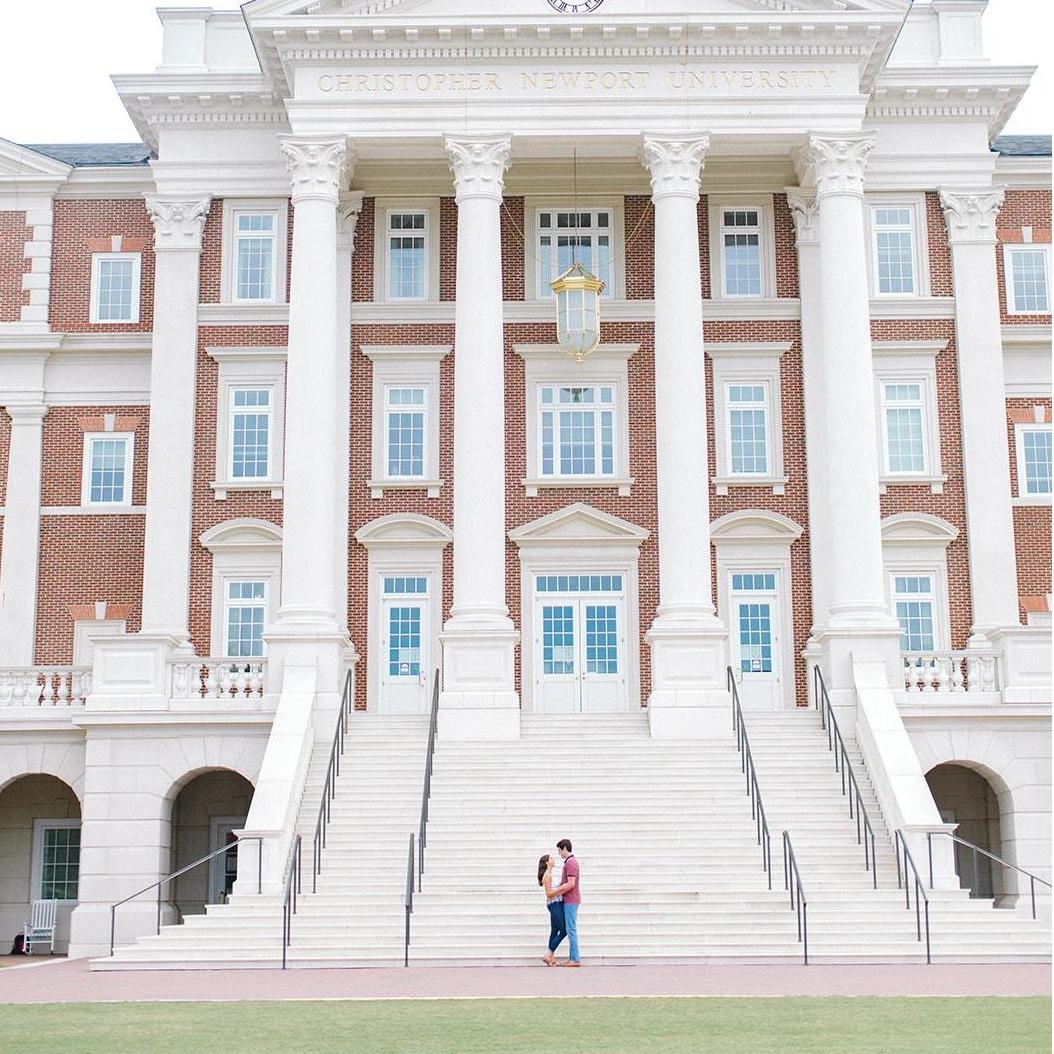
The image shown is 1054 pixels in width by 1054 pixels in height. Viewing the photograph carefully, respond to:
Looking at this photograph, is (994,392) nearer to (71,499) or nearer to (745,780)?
(745,780)

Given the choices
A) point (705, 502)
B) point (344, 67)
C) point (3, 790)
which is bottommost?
point (3, 790)

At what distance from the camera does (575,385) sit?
32.8 m

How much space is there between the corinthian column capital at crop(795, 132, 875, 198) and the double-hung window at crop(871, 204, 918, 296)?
3.02 meters

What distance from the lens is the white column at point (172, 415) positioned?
3155cm

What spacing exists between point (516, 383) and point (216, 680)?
8.64 metres

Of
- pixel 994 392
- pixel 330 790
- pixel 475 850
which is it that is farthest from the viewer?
pixel 994 392

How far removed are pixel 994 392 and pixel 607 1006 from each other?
67.1 ft

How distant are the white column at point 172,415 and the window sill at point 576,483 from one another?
6.43 m

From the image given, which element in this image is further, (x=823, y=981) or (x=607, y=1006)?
(x=823, y=981)

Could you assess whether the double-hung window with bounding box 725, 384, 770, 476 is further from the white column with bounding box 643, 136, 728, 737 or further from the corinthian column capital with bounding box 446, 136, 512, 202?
the corinthian column capital with bounding box 446, 136, 512, 202

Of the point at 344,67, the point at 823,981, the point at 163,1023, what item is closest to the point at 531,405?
the point at 344,67

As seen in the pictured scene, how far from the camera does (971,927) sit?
69.7 ft

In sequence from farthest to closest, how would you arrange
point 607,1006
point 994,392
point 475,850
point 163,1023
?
point 994,392, point 475,850, point 607,1006, point 163,1023

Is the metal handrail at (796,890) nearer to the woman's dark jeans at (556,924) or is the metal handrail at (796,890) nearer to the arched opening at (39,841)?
the woman's dark jeans at (556,924)
